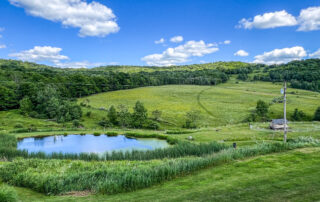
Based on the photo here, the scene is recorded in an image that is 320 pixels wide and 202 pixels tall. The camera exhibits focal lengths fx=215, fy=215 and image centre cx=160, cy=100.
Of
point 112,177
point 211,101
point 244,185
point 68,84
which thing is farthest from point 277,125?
point 68,84

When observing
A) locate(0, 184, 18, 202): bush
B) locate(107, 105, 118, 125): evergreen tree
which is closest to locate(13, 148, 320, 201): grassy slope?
locate(0, 184, 18, 202): bush

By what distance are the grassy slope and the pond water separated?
21.2 meters

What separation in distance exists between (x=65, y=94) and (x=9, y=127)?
33062 millimetres

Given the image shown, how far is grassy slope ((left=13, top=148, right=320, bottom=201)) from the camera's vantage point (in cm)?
953

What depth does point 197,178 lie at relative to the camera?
1296 cm

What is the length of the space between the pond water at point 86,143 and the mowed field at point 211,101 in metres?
20.6

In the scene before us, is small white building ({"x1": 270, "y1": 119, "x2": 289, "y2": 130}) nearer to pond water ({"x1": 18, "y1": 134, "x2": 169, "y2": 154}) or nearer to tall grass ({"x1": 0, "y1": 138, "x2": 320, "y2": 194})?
pond water ({"x1": 18, "y1": 134, "x2": 169, "y2": 154})

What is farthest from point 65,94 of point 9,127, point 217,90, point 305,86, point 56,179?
point 305,86

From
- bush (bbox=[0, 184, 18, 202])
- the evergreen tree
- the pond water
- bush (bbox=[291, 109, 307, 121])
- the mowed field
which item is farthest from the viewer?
the mowed field

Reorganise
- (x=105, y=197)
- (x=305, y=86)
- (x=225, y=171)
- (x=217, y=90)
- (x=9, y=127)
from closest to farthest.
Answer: (x=105, y=197), (x=225, y=171), (x=9, y=127), (x=305, y=86), (x=217, y=90)

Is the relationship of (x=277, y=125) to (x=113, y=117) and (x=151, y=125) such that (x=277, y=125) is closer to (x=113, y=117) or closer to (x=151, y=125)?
(x=151, y=125)

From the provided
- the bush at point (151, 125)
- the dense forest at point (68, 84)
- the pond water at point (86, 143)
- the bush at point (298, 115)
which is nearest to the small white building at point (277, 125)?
the dense forest at point (68, 84)

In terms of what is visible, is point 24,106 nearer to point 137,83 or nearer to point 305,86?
point 137,83

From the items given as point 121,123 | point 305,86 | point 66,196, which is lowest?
point 121,123
